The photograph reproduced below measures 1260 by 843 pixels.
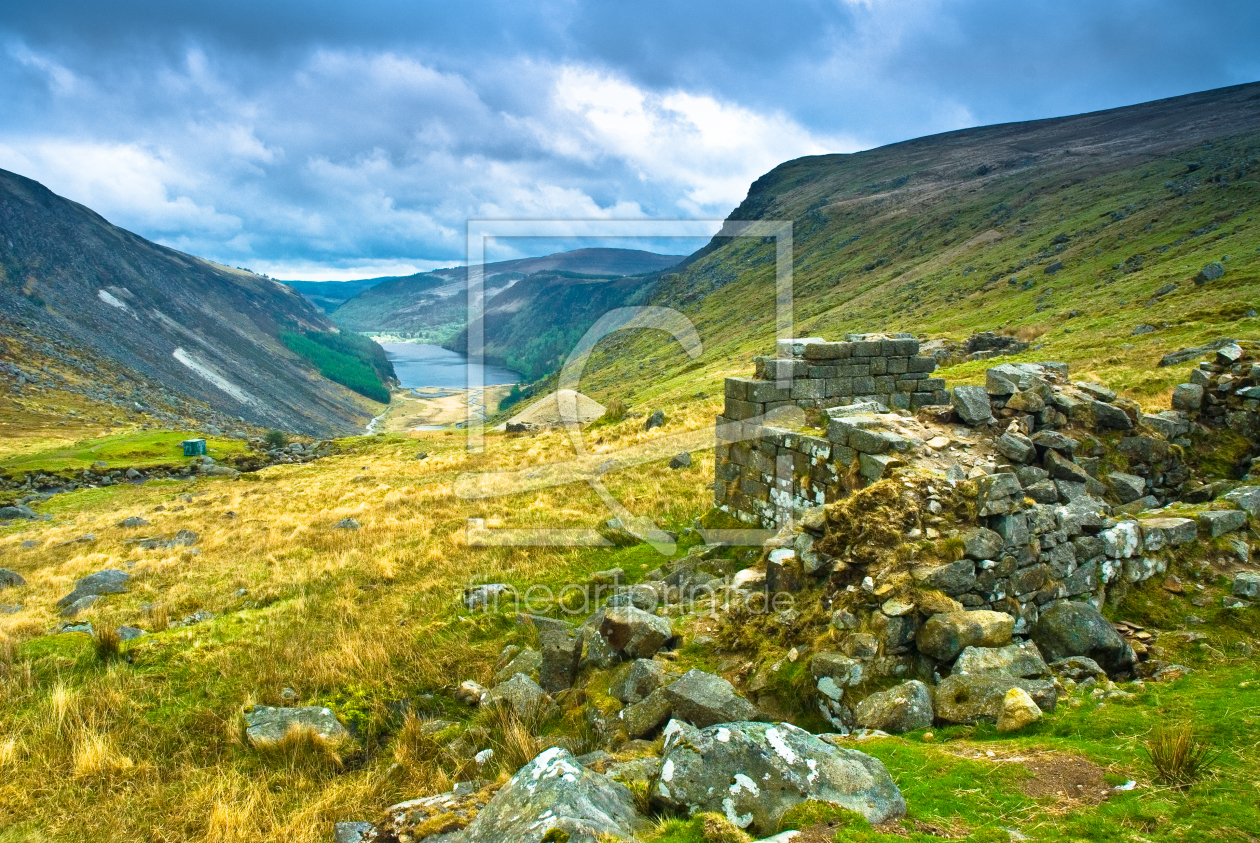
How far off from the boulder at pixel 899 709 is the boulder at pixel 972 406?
5971 mm

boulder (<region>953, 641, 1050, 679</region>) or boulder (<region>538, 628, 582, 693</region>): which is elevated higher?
boulder (<region>953, 641, 1050, 679</region>)

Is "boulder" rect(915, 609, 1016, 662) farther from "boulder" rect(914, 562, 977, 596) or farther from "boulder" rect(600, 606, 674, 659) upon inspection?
"boulder" rect(600, 606, 674, 659)

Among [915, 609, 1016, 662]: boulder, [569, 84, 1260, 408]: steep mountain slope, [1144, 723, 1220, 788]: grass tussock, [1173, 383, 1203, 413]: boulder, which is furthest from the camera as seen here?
[569, 84, 1260, 408]: steep mountain slope

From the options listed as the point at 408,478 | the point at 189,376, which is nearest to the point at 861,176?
the point at 189,376

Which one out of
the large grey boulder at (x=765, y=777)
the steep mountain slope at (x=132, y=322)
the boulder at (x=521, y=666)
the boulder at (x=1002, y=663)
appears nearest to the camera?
the large grey boulder at (x=765, y=777)

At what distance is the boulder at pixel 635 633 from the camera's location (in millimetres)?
7305

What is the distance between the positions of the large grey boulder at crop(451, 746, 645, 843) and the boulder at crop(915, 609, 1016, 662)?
10.3 ft

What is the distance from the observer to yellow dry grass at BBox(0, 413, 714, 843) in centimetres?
561

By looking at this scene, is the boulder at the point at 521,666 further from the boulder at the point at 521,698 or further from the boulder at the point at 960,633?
the boulder at the point at 960,633

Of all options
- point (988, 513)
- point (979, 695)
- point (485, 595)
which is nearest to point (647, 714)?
point (979, 695)

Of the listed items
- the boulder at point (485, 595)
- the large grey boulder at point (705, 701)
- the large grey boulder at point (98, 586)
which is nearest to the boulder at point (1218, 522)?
the large grey boulder at point (705, 701)

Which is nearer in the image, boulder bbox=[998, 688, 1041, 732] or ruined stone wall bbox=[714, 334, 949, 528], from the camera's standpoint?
boulder bbox=[998, 688, 1041, 732]

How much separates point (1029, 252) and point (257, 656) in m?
69.5

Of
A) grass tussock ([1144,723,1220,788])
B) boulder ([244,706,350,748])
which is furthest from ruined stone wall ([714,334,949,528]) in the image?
boulder ([244,706,350,748])
